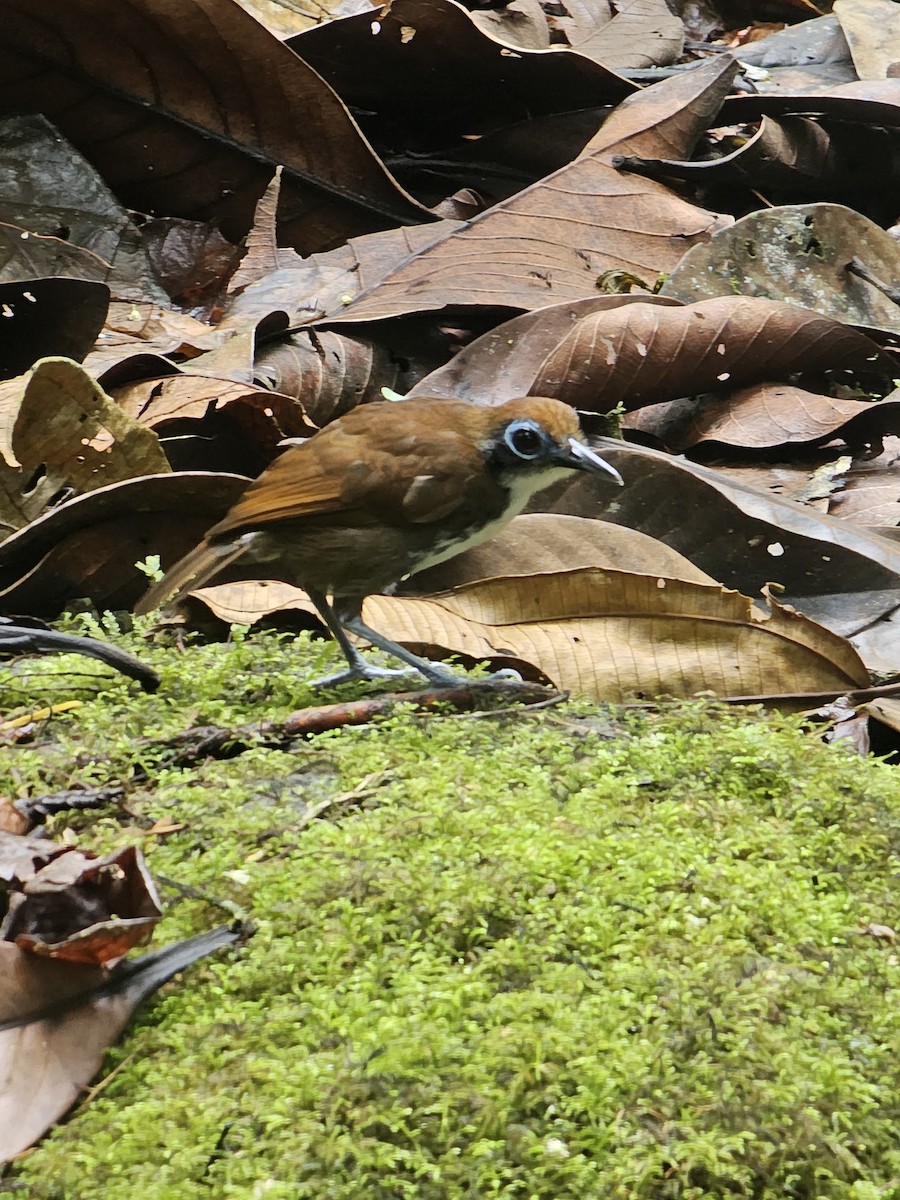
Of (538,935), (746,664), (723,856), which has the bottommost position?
(746,664)

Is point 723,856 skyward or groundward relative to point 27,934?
groundward

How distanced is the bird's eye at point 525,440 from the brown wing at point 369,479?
0.34 ft

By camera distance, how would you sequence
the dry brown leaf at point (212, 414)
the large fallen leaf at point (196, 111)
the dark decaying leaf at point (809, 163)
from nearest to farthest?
the dry brown leaf at point (212, 414) → the large fallen leaf at point (196, 111) → the dark decaying leaf at point (809, 163)

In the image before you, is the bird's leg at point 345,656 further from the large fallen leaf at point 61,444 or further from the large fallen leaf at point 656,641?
the large fallen leaf at point 61,444

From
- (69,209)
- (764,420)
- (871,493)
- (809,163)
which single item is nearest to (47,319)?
(69,209)

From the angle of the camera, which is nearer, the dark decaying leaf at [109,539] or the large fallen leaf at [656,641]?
the large fallen leaf at [656,641]

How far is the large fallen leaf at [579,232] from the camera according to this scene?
5.00 meters

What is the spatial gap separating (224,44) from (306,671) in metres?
3.30

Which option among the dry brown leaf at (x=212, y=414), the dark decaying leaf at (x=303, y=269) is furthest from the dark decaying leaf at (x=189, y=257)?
the dry brown leaf at (x=212, y=414)

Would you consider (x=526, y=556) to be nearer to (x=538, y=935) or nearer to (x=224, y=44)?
(x=538, y=935)

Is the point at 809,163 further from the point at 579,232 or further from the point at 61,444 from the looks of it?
the point at 61,444

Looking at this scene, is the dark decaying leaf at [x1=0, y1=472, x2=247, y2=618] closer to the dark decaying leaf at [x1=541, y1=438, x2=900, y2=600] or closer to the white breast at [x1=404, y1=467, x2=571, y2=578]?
the white breast at [x1=404, y1=467, x2=571, y2=578]

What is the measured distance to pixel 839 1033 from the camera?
5.65ft

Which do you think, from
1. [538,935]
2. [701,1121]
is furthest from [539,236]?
[701,1121]
